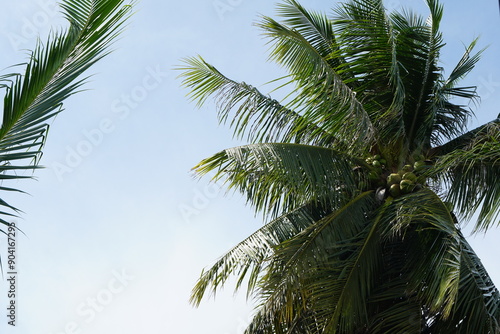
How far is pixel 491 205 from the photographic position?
950 centimetres

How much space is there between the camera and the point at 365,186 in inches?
397

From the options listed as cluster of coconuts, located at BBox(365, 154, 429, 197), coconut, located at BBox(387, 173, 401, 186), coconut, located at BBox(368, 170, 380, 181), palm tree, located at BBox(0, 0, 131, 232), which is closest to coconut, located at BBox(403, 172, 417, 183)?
cluster of coconuts, located at BBox(365, 154, 429, 197)

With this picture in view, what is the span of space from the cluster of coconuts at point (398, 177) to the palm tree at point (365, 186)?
2 cm

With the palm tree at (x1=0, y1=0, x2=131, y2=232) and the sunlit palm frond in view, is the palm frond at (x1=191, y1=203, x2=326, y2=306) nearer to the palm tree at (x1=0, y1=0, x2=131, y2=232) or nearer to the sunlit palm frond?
the sunlit palm frond

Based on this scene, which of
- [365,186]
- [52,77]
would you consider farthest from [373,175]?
[52,77]

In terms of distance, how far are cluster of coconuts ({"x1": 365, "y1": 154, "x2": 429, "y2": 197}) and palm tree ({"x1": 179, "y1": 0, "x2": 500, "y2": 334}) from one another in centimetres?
2

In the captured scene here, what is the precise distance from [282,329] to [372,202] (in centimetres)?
213

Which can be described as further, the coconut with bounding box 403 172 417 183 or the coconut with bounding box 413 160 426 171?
the coconut with bounding box 413 160 426 171

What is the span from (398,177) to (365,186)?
521mm

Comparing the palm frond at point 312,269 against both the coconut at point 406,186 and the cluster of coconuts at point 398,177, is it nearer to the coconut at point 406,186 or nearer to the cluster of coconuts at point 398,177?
the cluster of coconuts at point 398,177

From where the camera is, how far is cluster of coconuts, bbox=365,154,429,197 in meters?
9.62

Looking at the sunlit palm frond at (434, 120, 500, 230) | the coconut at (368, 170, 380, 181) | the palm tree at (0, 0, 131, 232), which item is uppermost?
the palm tree at (0, 0, 131, 232)

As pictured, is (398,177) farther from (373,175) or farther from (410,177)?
(373,175)

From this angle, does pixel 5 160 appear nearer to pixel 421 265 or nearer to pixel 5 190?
pixel 5 190
